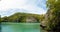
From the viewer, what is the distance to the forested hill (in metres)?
3.33

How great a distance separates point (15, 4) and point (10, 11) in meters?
0.18

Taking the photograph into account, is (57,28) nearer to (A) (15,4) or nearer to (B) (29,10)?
(B) (29,10)

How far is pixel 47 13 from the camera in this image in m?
3.32

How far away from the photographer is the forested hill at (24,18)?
3326 mm

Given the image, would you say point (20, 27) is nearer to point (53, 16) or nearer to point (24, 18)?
point (24, 18)

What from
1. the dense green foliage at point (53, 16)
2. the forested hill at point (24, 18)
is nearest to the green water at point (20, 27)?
the forested hill at point (24, 18)

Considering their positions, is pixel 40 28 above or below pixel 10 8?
below

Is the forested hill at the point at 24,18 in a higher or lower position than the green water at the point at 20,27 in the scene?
higher

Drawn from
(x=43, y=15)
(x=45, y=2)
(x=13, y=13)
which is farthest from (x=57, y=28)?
(x=13, y=13)

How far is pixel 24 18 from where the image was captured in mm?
3352

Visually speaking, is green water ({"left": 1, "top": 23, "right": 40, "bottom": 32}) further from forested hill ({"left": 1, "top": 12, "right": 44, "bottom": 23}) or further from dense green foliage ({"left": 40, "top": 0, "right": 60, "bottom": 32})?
dense green foliage ({"left": 40, "top": 0, "right": 60, "bottom": 32})

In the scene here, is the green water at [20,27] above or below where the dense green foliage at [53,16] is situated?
below

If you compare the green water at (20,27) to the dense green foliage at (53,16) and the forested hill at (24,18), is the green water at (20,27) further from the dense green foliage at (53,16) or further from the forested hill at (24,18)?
the dense green foliage at (53,16)

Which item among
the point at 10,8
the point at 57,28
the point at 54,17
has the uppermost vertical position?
the point at 10,8
